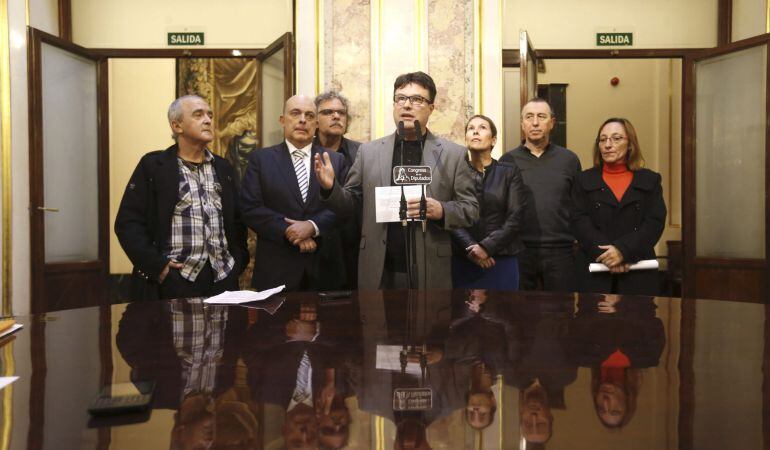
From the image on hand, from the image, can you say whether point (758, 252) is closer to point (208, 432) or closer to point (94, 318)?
point (94, 318)

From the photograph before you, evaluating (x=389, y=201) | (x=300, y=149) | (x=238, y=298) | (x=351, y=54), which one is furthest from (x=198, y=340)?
(x=351, y=54)

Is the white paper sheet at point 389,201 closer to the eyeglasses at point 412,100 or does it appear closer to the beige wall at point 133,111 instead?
the eyeglasses at point 412,100

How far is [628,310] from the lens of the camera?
172 centimetres

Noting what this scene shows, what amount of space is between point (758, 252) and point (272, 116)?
3.79 meters

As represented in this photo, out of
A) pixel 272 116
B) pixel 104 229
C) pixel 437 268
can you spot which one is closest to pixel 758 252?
pixel 437 268

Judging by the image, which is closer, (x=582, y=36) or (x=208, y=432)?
(x=208, y=432)

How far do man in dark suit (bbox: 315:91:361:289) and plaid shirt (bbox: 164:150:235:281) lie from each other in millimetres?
487

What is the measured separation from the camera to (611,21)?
5898 millimetres

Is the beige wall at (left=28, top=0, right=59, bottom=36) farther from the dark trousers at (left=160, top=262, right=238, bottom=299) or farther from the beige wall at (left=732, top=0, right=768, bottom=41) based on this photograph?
the beige wall at (left=732, top=0, right=768, bottom=41)

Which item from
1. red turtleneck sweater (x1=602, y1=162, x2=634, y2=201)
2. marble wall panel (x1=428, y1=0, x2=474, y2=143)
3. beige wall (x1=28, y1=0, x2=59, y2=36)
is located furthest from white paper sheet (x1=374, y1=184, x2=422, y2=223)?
beige wall (x1=28, y1=0, x2=59, y2=36)

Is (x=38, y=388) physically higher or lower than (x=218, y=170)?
lower

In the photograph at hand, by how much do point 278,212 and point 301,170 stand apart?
249 mm

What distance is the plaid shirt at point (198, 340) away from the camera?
3.31 ft

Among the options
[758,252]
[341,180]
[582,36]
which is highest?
[582,36]
